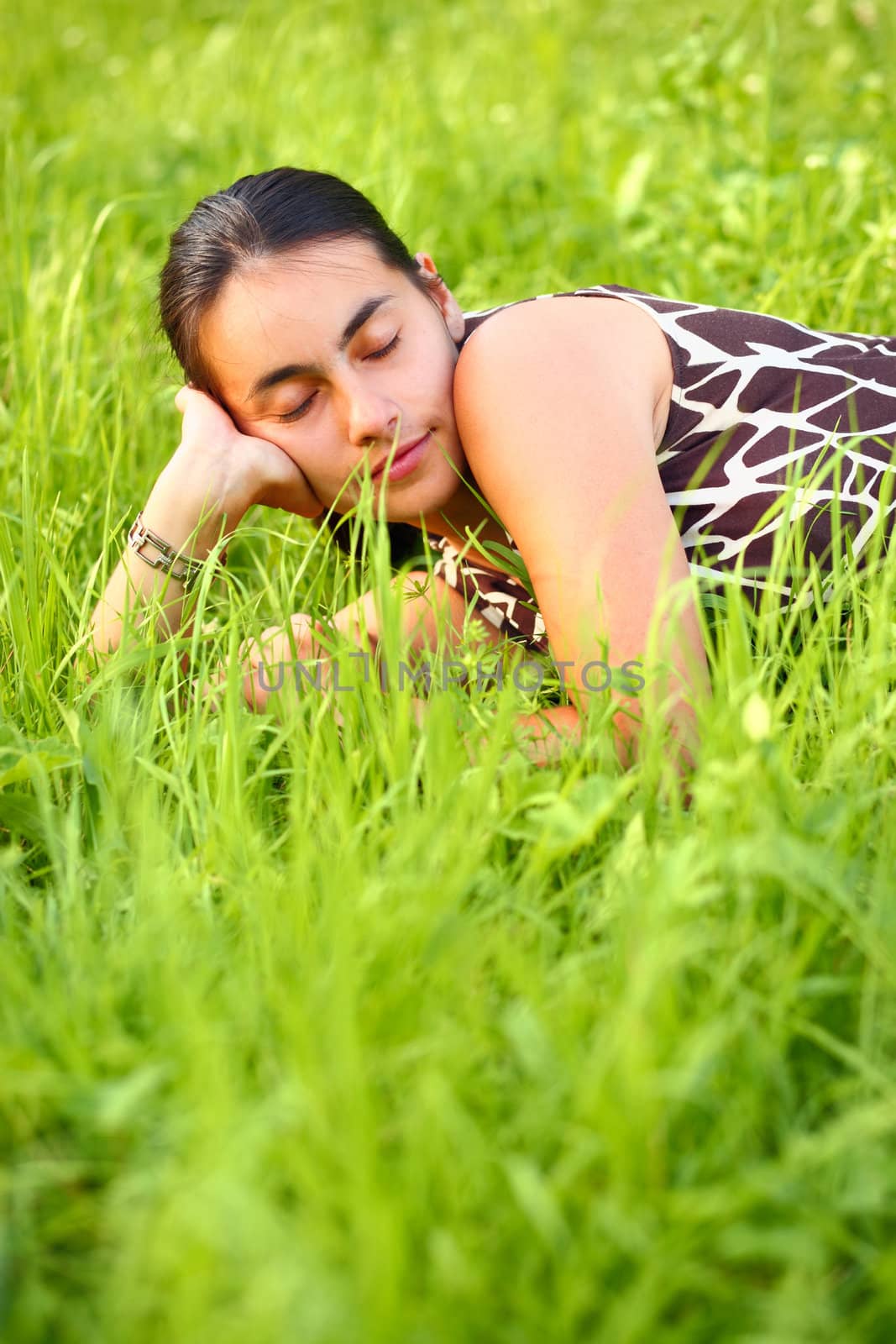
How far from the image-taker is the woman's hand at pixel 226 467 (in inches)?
84.1

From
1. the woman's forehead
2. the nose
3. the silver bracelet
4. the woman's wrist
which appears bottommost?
the silver bracelet

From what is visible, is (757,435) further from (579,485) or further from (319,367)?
(319,367)

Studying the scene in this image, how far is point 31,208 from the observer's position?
3666 millimetres

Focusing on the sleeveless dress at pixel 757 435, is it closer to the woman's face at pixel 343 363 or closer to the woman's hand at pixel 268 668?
the woman's face at pixel 343 363

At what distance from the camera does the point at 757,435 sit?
6.74 ft

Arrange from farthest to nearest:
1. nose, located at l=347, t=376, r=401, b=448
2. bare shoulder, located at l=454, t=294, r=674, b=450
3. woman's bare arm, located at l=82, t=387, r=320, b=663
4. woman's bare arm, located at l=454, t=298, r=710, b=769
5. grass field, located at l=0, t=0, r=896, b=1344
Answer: woman's bare arm, located at l=82, t=387, r=320, b=663 < nose, located at l=347, t=376, r=401, b=448 < bare shoulder, located at l=454, t=294, r=674, b=450 < woman's bare arm, located at l=454, t=298, r=710, b=769 < grass field, located at l=0, t=0, r=896, b=1344

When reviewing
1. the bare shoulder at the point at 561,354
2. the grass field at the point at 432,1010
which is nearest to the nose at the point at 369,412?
the bare shoulder at the point at 561,354

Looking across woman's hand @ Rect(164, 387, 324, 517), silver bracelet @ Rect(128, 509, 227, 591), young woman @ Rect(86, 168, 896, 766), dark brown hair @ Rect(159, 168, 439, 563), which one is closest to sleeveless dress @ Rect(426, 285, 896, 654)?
young woman @ Rect(86, 168, 896, 766)

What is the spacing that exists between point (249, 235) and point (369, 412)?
14.9 inches

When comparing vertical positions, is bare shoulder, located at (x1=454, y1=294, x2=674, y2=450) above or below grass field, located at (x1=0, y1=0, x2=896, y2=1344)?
above

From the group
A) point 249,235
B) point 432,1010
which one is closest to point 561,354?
point 249,235

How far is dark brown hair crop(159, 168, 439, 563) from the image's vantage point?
204cm

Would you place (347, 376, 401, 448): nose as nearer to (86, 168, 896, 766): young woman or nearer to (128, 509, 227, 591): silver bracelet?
(86, 168, 896, 766): young woman

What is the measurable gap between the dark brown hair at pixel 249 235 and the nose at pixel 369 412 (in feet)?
0.89
